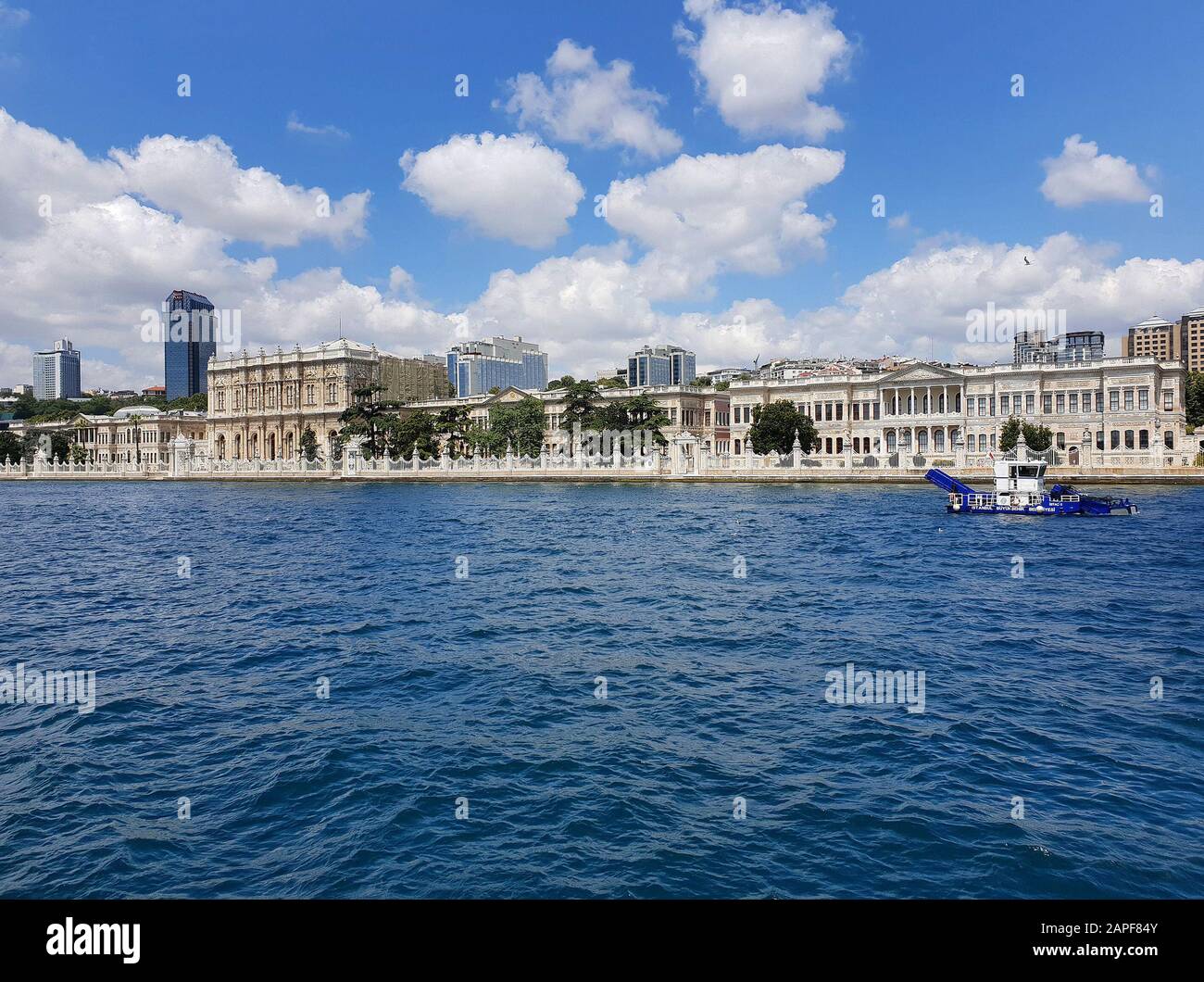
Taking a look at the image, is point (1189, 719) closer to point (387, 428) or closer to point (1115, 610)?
point (1115, 610)

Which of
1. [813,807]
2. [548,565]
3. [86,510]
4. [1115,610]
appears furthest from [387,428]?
[813,807]

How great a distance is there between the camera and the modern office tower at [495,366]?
5561 inches

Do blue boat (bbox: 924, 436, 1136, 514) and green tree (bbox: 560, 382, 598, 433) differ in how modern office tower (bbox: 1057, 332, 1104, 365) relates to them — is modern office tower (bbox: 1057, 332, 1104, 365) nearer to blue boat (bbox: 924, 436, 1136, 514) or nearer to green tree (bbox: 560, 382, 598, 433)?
green tree (bbox: 560, 382, 598, 433)

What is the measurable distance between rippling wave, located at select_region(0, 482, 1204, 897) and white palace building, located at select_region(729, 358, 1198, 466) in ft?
162

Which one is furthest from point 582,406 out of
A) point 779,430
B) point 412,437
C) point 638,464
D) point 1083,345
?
point 1083,345

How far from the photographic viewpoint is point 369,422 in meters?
90.1

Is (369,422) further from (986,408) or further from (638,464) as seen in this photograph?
(986,408)

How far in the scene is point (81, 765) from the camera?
375 inches

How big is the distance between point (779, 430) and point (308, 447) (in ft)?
178

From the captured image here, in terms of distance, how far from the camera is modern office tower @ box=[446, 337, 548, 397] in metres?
141

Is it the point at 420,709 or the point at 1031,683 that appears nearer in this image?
the point at 420,709

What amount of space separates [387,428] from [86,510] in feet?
129

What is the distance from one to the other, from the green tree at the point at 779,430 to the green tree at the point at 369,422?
37.8 m
